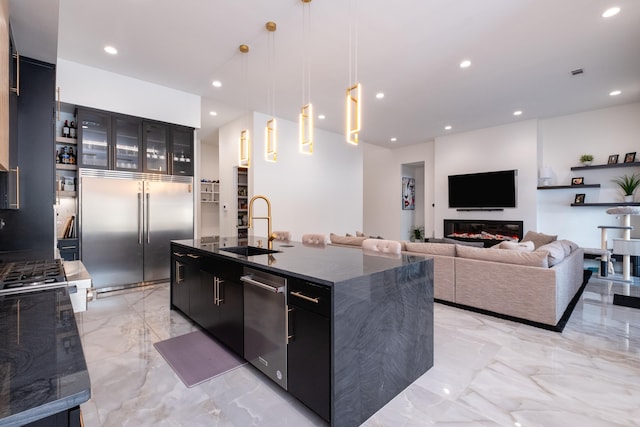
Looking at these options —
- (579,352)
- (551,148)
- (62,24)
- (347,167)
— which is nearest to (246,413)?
(579,352)

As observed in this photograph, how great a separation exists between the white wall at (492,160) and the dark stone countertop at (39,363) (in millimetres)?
7922

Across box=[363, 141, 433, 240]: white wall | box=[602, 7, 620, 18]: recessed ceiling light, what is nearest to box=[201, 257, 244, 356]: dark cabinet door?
box=[602, 7, 620, 18]: recessed ceiling light

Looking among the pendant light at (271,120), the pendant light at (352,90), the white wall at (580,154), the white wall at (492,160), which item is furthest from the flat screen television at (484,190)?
the pendant light at (271,120)

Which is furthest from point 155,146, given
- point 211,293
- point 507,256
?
point 507,256

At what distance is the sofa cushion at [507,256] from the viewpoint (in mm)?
3041

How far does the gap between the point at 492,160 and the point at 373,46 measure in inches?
197

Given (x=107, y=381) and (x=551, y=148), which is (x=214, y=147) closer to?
(x=107, y=381)

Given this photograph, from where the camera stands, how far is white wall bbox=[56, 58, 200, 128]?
160 inches

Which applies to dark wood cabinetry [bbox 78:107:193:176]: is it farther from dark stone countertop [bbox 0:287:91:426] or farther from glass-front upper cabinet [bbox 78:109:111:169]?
dark stone countertop [bbox 0:287:91:426]

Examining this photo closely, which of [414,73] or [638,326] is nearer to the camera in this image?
[638,326]

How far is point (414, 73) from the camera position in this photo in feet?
14.5

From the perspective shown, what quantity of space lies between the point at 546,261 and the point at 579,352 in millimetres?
880

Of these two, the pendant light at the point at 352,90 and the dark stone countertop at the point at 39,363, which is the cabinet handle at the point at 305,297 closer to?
the dark stone countertop at the point at 39,363

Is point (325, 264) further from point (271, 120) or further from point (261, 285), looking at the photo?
point (271, 120)
